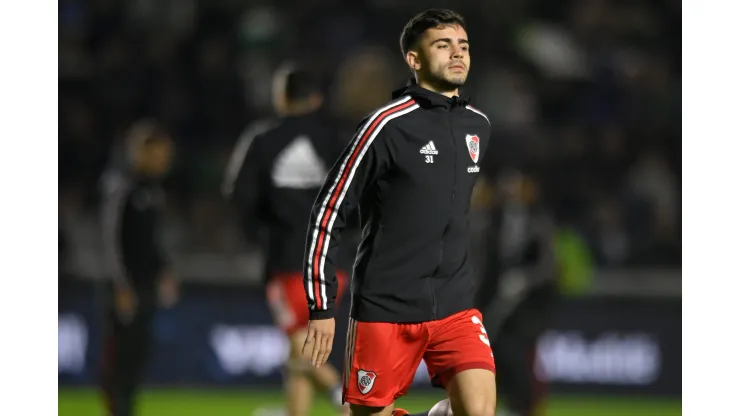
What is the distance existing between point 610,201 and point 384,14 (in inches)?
138

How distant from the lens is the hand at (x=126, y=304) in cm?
811

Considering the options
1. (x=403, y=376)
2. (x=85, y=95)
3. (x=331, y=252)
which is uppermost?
(x=85, y=95)

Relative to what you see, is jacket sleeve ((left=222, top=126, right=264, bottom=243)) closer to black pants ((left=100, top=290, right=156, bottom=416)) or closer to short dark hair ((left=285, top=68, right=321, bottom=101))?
short dark hair ((left=285, top=68, right=321, bottom=101))

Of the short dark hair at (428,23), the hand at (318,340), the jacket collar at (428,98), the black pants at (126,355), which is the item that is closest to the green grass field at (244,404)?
the black pants at (126,355)

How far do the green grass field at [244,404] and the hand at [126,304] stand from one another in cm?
144

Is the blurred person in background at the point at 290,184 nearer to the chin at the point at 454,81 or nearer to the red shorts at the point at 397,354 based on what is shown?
the red shorts at the point at 397,354

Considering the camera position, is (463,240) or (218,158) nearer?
(463,240)

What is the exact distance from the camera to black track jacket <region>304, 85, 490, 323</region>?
4508 mm

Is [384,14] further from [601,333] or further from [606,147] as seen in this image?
[601,333]

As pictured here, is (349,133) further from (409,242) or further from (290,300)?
(409,242)

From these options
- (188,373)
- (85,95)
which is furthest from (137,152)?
(85,95)

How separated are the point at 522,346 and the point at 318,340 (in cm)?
424

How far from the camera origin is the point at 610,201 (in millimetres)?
11641

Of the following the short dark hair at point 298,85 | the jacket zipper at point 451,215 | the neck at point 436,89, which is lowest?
the jacket zipper at point 451,215
